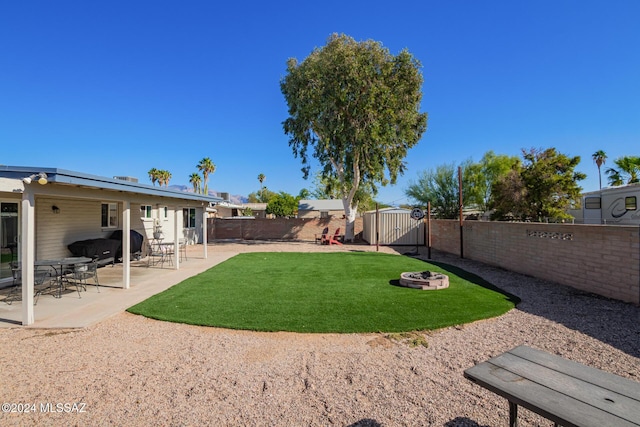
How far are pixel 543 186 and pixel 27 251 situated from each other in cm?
2411

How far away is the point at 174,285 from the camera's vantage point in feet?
26.6

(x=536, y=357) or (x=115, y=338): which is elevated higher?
(x=536, y=357)

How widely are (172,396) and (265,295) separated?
152 inches

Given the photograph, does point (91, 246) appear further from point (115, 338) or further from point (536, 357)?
point (536, 357)

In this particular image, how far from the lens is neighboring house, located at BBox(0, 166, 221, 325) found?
202 inches

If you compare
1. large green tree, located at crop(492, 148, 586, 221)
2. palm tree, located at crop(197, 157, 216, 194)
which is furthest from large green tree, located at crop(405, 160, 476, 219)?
palm tree, located at crop(197, 157, 216, 194)

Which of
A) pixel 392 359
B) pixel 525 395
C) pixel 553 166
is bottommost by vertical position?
pixel 392 359

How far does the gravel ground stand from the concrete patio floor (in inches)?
16.4

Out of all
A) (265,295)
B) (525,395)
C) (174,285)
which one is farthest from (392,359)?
(174,285)

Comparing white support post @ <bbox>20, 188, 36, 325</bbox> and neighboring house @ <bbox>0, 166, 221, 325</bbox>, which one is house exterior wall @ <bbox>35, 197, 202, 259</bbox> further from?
white support post @ <bbox>20, 188, 36, 325</bbox>

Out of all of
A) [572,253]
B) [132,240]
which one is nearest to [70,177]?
[132,240]

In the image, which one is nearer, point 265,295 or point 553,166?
point 265,295

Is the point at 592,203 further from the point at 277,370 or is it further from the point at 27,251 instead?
the point at 27,251

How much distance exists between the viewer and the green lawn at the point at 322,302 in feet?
16.9
